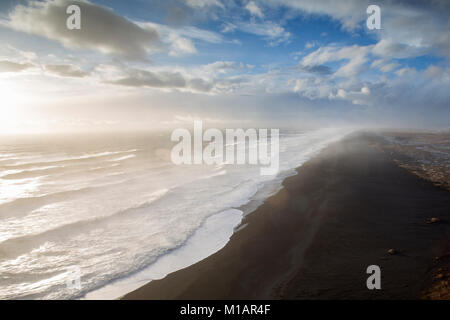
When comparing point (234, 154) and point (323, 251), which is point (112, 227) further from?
point (234, 154)

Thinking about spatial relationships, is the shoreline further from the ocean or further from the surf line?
the surf line

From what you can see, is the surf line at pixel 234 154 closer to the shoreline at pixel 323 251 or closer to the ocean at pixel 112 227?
the ocean at pixel 112 227

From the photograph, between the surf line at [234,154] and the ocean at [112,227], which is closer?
the ocean at [112,227]

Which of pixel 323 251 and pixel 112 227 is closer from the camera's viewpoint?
pixel 323 251

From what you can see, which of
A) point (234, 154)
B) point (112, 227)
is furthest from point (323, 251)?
point (234, 154)

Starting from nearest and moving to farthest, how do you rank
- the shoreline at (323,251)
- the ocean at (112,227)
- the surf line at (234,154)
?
the shoreline at (323,251) → the ocean at (112,227) → the surf line at (234,154)

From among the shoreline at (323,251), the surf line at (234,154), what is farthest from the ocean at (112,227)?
the surf line at (234,154)
